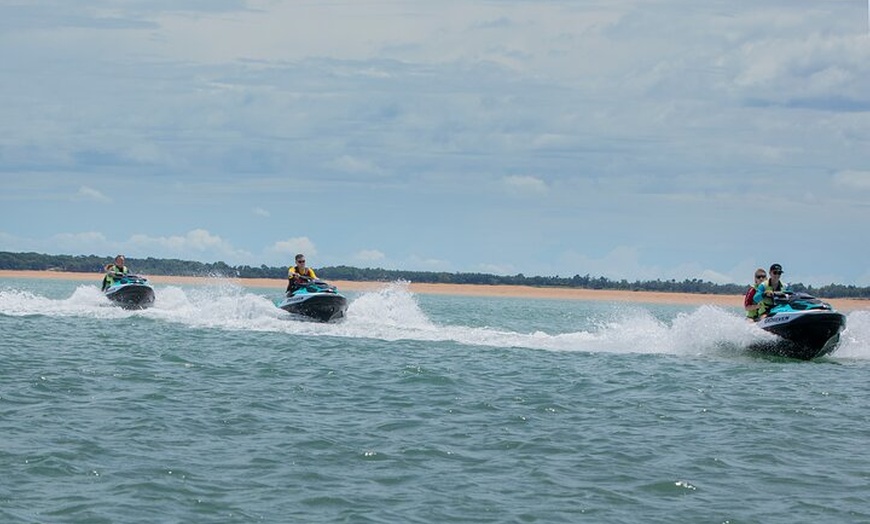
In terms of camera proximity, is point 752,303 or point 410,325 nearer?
point 752,303

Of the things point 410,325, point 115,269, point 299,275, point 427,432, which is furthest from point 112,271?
point 427,432

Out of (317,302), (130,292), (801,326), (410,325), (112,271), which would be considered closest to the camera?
(801,326)

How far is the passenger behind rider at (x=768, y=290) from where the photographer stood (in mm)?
23016

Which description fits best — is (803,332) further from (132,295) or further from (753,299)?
(132,295)

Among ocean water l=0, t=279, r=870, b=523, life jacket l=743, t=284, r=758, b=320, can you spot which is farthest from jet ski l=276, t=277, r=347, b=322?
life jacket l=743, t=284, r=758, b=320

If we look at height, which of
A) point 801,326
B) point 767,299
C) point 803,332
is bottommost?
point 803,332

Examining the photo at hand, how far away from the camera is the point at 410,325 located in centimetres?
3088

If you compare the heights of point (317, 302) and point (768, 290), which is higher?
point (768, 290)

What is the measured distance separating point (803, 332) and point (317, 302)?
11.9 metres

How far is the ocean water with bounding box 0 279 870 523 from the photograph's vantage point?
10.3 m

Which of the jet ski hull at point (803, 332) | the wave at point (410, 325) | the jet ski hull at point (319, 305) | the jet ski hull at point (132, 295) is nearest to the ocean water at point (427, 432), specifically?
the wave at point (410, 325)

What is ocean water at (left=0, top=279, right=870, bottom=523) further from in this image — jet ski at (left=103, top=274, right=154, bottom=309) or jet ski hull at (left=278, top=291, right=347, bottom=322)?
jet ski at (left=103, top=274, right=154, bottom=309)

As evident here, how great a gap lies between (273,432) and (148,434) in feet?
→ 4.47

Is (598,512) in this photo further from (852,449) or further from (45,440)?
(45,440)
